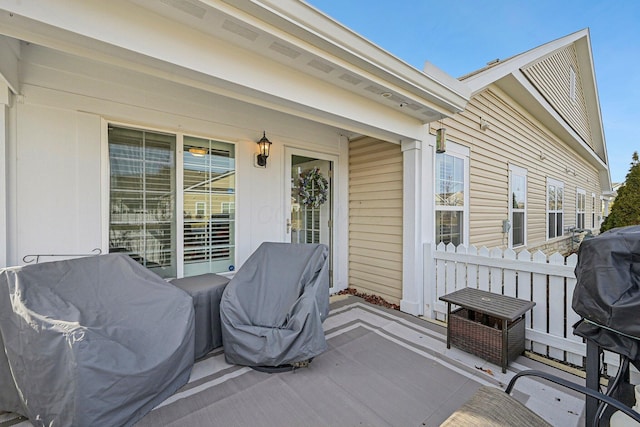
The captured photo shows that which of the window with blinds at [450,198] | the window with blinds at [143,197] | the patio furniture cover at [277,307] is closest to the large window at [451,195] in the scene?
the window with blinds at [450,198]

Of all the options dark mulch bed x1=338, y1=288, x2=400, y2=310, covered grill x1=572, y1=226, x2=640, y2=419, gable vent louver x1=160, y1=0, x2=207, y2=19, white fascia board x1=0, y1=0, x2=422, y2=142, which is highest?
gable vent louver x1=160, y1=0, x2=207, y2=19

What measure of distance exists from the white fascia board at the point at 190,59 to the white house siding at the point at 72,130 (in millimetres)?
1032

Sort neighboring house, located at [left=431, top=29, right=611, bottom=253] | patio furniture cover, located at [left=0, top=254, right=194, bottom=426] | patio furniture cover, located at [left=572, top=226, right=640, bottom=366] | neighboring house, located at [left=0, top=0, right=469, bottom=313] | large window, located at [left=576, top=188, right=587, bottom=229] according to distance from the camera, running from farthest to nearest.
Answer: large window, located at [left=576, top=188, right=587, bottom=229]
neighboring house, located at [left=431, top=29, right=611, bottom=253]
neighboring house, located at [left=0, top=0, right=469, bottom=313]
patio furniture cover, located at [left=0, top=254, right=194, bottom=426]
patio furniture cover, located at [left=572, top=226, right=640, bottom=366]

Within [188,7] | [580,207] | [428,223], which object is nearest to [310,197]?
[428,223]

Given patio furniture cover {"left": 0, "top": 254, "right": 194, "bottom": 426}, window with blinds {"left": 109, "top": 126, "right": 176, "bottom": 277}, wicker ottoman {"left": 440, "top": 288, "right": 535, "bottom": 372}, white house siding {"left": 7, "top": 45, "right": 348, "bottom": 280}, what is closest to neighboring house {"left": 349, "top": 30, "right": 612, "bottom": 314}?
wicker ottoman {"left": 440, "top": 288, "right": 535, "bottom": 372}

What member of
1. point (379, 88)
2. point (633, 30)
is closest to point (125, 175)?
point (379, 88)

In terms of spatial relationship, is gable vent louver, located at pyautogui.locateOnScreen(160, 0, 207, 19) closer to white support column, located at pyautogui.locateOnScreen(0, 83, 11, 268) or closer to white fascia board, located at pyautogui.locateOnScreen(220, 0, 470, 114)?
white fascia board, located at pyautogui.locateOnScreen(220, 0, 470, 114)

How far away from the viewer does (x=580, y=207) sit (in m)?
10.6

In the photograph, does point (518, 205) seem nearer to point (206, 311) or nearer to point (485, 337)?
point (485, 337)

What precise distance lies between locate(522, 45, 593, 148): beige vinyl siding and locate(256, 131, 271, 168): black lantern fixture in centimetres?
508

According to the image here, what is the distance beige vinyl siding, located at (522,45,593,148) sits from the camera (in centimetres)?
609

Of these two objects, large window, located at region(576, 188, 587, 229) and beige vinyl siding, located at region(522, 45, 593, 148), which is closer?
beige vinyl siding, located at region(522, 45, 593, 148)

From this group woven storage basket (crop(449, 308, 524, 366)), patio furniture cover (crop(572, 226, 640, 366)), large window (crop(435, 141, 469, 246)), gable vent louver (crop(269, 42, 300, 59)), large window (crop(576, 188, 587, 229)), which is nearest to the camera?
patio furniture cover (crop(572, 226, 640, 366))

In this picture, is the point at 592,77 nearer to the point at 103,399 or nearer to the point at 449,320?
the point at 449,320
